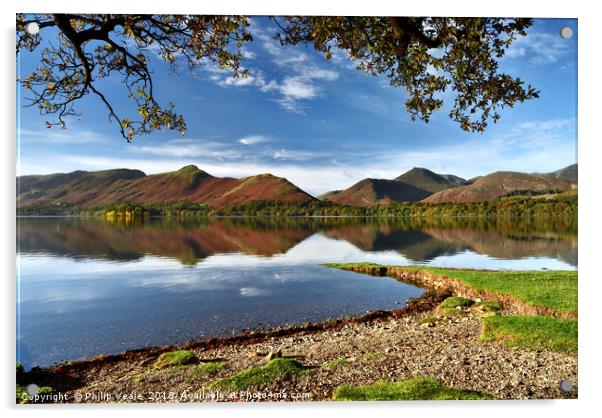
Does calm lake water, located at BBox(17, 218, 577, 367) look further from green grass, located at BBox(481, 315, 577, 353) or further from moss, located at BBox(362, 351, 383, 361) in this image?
moss, located at BBox(362, 351, 383, 361)

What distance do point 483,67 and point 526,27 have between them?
3.25ft

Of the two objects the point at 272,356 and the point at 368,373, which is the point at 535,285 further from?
the point at 272,356

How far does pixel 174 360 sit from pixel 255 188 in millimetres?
4606

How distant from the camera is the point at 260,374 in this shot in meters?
5.94

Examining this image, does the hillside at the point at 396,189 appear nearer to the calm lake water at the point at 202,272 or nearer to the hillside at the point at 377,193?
the hillside at the point at 377,193

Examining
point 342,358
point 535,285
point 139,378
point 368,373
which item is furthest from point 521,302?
point 139,378

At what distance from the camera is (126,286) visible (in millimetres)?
14398

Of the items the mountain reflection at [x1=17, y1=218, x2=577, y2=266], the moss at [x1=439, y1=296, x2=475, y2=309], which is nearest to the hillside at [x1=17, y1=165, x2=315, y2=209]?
the mountain reflection at [x1=17, y1=218, x2=577, y2=266]

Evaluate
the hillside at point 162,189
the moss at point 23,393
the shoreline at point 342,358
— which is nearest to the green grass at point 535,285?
the shoreline at point 342,358

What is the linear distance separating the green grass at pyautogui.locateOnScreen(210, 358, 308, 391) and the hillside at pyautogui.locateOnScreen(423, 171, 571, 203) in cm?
624

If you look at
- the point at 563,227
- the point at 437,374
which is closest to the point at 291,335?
the point at 437,374

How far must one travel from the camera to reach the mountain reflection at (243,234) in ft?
30.9

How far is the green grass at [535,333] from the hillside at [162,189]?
5472mm

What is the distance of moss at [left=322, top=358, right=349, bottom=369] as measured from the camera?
615cm
